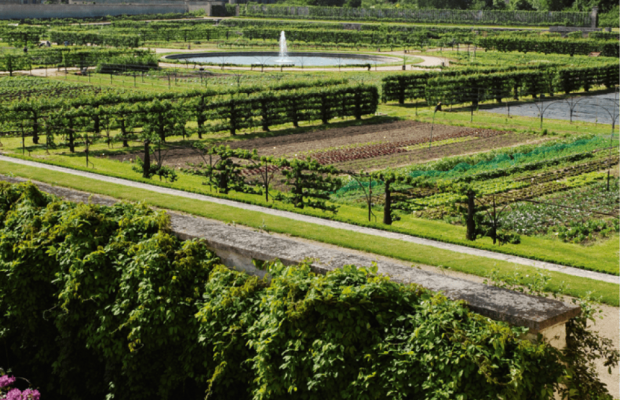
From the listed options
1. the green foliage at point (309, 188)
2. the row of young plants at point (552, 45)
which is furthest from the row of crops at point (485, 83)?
the green foliage at point (309, 188)

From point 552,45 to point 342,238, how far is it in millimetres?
60680

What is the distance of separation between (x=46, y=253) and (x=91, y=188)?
9.44 m

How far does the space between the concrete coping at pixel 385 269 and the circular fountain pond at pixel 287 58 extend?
2110 inches

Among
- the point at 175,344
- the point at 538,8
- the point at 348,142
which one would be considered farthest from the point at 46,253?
the point at 538,8

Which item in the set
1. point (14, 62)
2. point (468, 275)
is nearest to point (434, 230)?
point (468, 275)

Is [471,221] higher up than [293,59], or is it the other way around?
[293,59]

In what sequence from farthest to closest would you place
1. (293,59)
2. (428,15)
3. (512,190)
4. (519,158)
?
(428,15)
(293,59)
(519,158)
(512,190)

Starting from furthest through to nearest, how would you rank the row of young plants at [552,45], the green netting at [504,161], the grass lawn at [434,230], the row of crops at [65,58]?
the row of young plants at [552,45] → the row of crops at [65,58] → the green netting at [504,161] → the grass lawn at [434,230]

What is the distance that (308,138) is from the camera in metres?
30.2

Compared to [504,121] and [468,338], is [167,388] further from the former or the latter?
→ [504,121]

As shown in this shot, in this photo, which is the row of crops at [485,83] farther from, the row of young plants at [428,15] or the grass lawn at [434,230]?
the row of young plants at [428,15]

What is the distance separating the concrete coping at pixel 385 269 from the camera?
19.5 ft

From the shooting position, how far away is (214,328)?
6.88 metres

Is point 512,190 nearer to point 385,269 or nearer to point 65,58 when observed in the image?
point 385,269
